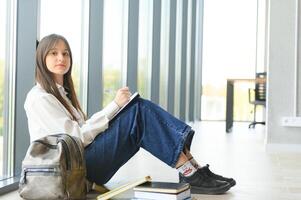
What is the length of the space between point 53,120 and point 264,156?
98.8 inches

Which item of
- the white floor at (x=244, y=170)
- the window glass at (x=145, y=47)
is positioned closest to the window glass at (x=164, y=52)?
the window glass at (x=145, y=47)

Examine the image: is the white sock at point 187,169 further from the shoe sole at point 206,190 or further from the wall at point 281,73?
the wall at point 281,73

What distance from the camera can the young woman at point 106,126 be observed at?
7.20 ft

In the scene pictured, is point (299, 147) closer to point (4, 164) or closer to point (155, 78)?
point (155, 78)

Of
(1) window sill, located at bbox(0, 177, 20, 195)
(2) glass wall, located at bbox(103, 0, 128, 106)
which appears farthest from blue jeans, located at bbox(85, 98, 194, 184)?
(2) glass wall, located at bbox(103, 0, 128, 106)

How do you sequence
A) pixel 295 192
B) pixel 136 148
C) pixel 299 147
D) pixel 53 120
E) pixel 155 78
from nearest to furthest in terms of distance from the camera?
pixel 53 120
pixel 136 148
pixel 295 192
pixel 299 147
pixel 155 78

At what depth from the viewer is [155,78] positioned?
6574 millimetres

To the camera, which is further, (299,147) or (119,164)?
(299,147)

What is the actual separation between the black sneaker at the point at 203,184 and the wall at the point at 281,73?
2.46m

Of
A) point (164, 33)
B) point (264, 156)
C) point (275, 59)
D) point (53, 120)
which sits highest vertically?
point (164, 33)

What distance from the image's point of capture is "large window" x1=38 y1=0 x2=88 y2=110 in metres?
3.37

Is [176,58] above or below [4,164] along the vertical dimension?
above

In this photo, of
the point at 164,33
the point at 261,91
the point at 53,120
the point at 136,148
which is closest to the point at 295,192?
the point at 136,148

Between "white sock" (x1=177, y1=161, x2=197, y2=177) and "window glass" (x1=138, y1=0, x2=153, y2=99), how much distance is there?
3.61 m
